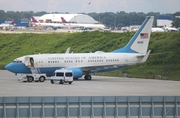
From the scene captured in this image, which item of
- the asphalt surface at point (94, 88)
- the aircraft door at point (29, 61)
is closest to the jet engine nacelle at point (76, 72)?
the asphalt surface at point (94, 88)

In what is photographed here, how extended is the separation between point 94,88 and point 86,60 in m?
12.6

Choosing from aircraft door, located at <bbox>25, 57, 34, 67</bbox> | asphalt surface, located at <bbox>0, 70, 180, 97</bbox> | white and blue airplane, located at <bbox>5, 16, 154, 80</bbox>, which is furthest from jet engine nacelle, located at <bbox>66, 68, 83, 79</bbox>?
aircraft door, located at <bbox>25, 57, 34, 67</bbox>

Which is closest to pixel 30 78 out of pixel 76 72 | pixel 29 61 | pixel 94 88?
pixel 29 61

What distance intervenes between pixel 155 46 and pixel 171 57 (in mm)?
7809

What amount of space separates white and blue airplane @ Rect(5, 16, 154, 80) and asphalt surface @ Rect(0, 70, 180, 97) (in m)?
1.68

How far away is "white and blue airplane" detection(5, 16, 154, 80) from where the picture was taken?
2795 inches

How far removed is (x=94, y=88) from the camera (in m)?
60.9

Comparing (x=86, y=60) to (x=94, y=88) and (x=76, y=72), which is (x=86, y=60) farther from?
(x=94, y=88)

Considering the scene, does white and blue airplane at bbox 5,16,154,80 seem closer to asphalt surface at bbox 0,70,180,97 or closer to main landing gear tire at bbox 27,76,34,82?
asphalt surface at bbox 0,70,180,97

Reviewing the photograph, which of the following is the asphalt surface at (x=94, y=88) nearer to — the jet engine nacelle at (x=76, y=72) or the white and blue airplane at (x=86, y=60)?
the jet engine nacelle at (x=76, y=72)

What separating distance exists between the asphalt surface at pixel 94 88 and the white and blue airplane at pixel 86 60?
1.68 metres

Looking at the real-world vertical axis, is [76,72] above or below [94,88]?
above

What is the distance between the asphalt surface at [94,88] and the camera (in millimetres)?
54906

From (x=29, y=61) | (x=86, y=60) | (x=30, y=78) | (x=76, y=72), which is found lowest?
(x=30, y=78)
